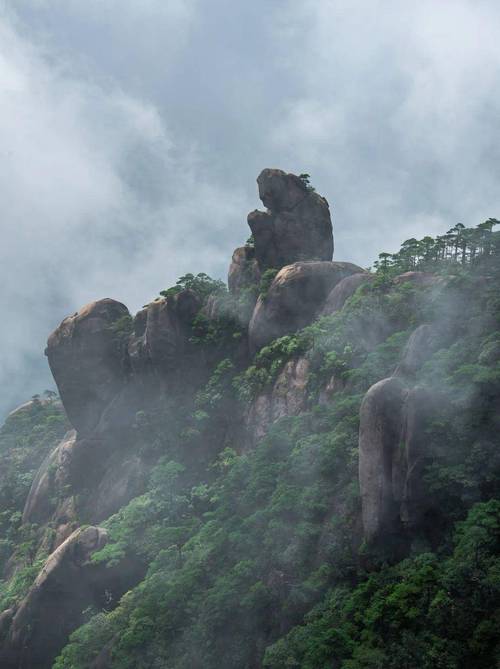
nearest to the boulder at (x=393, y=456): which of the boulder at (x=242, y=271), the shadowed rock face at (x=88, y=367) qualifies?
the boulder at (x=242, y=271)

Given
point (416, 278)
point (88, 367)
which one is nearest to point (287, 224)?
point (416, 278)

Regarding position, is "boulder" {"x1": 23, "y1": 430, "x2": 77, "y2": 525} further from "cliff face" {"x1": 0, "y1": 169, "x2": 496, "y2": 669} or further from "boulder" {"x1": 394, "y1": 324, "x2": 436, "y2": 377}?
"boulder" {"x1": 394, "y1": 324, "x2": 436, "y2": 377}

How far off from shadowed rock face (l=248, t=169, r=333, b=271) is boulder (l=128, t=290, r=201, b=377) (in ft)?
24.4

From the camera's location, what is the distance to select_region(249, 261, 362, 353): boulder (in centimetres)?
4612

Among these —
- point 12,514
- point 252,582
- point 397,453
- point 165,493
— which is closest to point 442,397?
point 397,453

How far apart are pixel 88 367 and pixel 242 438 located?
1791 centimetres

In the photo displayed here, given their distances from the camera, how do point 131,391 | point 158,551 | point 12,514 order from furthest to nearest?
point 12,514 → point 131,391 → point 158,551

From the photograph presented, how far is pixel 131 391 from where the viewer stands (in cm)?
5312

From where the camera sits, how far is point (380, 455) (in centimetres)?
2591

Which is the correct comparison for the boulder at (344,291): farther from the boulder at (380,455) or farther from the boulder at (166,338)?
the boulder at (380,455)

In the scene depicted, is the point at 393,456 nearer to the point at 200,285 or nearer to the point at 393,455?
the point at 393,455

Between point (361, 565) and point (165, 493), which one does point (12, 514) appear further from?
Result: point (361, 565)

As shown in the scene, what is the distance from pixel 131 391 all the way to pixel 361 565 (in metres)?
32.1

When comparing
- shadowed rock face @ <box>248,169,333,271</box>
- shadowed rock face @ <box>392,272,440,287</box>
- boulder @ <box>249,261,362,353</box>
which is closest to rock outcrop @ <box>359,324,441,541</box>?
shadowed rock face @ <box>392,272,440,287</box>
